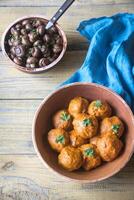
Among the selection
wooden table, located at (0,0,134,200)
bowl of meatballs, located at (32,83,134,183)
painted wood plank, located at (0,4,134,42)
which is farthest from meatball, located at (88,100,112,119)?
painted wood plank, located at (0,4,134,42)

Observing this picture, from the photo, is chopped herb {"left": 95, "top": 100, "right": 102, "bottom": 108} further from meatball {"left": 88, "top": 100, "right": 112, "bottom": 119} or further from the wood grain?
the wood grain

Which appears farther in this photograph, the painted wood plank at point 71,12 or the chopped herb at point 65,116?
the painted wood plank at point 71,12

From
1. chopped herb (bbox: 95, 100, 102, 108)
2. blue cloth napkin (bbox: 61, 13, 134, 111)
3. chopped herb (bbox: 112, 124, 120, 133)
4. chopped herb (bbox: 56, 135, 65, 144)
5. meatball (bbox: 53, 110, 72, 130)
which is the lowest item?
chopped herb (bbox: 56, 135, 65, 144)

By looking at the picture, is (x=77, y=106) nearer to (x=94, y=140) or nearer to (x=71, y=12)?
(x=94, y=140)

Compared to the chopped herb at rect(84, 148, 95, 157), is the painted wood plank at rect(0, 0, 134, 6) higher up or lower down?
higher up

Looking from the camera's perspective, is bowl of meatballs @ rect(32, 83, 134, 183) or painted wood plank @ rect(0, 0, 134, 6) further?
painted wood plank @ rect(0, 0, 134, 6)

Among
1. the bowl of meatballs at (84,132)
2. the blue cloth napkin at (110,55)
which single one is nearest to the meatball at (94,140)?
the bowl of meatballs at (84,132)

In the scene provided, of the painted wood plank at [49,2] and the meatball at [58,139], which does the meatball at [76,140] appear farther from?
the painted wood plank at [49,2]

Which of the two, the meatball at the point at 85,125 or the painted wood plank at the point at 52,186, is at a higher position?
the meatball at the point at 85,125
